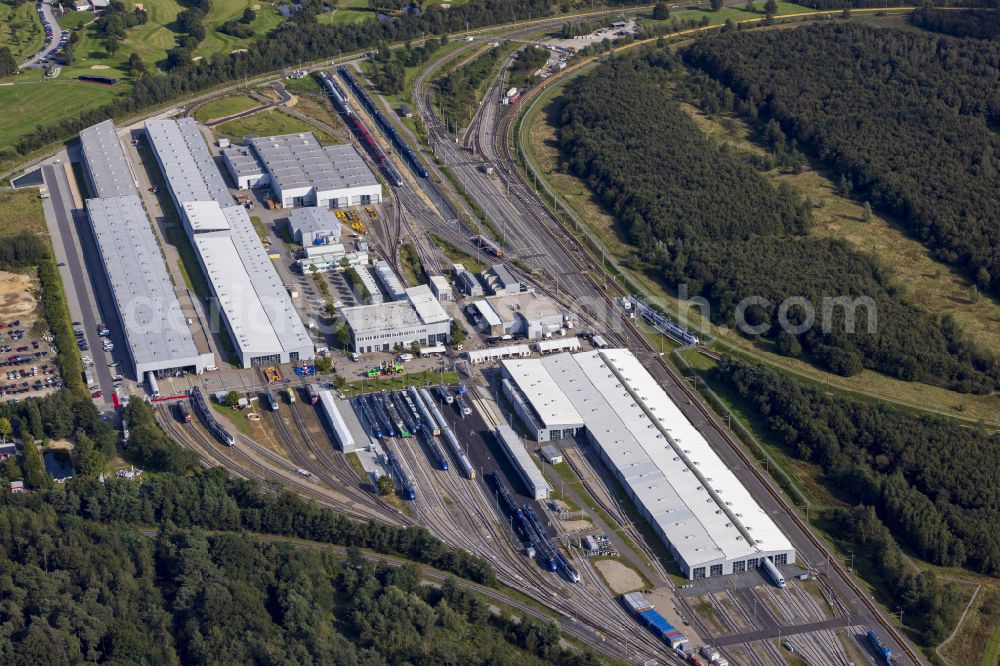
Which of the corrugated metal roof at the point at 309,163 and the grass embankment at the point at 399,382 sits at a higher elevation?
the corrugated metal roof at the point at 309,163

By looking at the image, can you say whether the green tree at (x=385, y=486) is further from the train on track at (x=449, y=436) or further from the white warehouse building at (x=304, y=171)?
the white warehouse building at (x=304, y=171)

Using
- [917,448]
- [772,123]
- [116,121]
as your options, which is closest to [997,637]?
[917,448]

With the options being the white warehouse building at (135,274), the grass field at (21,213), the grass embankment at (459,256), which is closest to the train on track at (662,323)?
the grass embankment at (459,256)

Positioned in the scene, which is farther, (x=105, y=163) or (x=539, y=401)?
(x=105, y=163)

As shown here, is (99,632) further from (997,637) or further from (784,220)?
(784,220)

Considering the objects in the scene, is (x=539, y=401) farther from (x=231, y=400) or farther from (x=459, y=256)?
(x=459, y=256)

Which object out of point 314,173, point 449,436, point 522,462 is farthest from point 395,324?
point 314,173

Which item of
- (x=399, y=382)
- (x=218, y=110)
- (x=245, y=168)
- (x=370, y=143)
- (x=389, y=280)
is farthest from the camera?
(x=218, y=110)
